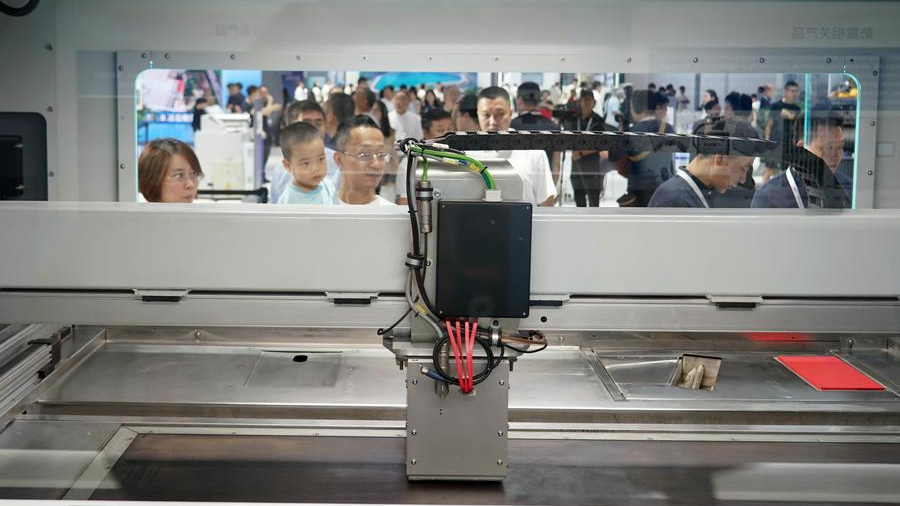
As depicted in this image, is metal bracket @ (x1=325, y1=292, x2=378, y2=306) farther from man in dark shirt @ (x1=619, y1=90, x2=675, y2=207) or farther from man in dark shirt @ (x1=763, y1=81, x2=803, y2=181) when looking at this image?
man in dark shirt @ (x1=763, y1=81, x2=803, y2=181)

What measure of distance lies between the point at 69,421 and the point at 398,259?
45.6 inches

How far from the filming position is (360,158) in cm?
299

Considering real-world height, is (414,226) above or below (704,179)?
below

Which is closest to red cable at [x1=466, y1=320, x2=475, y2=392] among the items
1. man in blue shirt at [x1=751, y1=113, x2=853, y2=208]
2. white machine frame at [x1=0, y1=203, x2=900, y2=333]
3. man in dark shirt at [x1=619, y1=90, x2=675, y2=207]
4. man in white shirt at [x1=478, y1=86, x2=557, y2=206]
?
white machine frame at [x1=0, y1=203, x2=900, y2=333]

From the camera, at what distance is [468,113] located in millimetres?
2998

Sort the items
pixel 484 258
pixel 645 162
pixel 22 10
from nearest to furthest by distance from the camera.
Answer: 1. pixel 484 258
2. pixel 22 10
3. pixel 645 162

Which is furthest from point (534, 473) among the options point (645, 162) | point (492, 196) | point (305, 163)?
point (305, 163)

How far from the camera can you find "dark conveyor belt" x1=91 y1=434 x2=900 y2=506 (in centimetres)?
185

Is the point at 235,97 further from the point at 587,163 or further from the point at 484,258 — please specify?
the point at 484,258

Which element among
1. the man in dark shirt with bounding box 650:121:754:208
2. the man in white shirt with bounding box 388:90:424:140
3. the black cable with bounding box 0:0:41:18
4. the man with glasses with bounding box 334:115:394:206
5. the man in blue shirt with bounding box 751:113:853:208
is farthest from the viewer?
the man in white shirt with bounding box 388:90:424:140

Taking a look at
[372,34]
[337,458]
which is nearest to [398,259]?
[337,458]

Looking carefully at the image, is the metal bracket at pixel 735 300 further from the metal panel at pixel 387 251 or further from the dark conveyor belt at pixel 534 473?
the dark conveyor belt at pixel 534 473

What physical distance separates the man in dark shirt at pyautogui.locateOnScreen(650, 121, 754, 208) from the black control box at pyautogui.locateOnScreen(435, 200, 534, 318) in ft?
2.72

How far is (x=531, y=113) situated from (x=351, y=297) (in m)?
1.40
